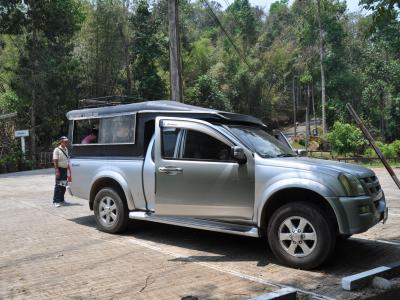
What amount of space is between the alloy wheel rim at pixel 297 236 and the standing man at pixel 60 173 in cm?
697

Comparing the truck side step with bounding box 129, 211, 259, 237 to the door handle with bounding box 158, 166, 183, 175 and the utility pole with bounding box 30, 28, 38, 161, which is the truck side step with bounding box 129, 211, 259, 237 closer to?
the door handle with bounding box 158, 166, 183, 175

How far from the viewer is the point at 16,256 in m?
7.01

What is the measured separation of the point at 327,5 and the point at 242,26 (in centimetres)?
2018

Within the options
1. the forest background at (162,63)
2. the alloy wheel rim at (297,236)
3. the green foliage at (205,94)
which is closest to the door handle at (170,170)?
the alloy wheel rim at (297,236)

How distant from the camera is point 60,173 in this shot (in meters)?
11.9

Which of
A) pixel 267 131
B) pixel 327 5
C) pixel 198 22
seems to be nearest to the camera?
pixel 267 131

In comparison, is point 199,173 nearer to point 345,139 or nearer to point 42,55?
point 345,139

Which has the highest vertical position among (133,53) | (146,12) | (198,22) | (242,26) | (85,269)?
(198,22)

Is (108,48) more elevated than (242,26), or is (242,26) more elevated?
(242,26)

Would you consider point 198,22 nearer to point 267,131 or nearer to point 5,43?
point 5,43

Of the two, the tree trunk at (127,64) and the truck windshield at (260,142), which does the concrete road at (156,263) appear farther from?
the tree trunk at (127,64)

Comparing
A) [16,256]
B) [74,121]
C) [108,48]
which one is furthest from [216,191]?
[108,48]

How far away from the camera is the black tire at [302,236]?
231 inches

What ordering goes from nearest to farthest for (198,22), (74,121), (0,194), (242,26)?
(74,121), (0,194), (242,26), (198,22)
